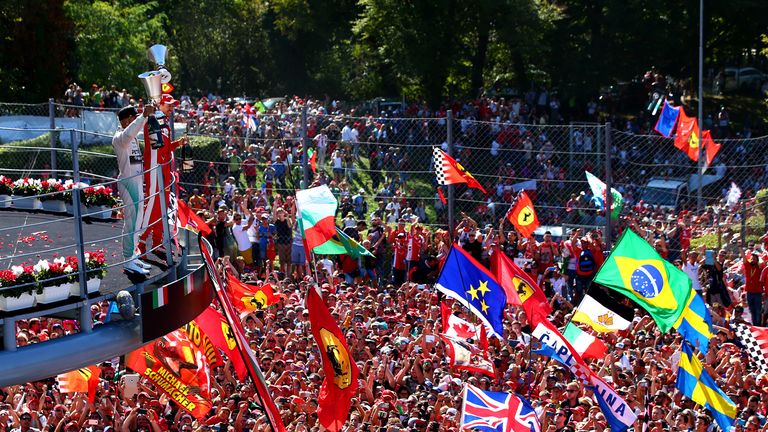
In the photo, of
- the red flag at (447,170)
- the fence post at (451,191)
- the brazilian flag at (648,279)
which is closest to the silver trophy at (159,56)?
the brazilian flag at (648,279)

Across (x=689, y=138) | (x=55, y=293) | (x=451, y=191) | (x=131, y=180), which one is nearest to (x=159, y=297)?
(x=55, y=293)

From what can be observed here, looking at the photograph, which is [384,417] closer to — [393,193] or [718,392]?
[718,392]

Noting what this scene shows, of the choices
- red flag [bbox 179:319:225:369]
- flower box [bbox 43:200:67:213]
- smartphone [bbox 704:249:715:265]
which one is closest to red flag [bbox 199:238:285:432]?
flower box [bbox 43:200:67:213]

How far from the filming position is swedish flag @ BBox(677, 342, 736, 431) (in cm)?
1474

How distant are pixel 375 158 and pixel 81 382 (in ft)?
35.3

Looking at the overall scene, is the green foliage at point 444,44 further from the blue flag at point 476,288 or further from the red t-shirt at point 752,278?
the blue flag at point 476,288

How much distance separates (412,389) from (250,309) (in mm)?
2401

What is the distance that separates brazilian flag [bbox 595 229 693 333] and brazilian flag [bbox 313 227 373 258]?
4197mm

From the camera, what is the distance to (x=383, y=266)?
2338 centimetres

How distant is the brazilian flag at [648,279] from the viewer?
1588 cm

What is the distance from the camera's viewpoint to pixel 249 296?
17391mm

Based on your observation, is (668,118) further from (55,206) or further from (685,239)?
(55,206)

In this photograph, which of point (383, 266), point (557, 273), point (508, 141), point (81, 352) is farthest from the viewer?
point (508, 141)

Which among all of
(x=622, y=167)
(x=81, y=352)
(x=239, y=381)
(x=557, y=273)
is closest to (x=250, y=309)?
(x=239, y=381)
